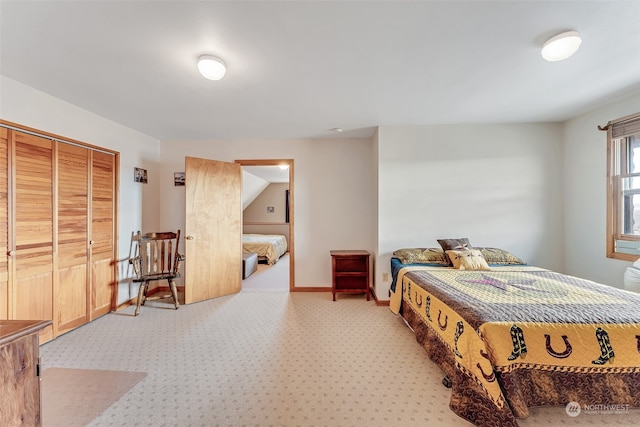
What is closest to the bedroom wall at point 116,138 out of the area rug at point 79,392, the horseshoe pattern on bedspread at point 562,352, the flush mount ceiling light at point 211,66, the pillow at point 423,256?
the area rug at point 79,392

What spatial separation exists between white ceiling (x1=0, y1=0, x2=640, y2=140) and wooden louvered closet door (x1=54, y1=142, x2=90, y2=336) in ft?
2.09

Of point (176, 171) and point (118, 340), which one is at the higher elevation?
point (176, 171)

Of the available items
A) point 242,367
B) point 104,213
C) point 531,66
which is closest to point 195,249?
point 104,213

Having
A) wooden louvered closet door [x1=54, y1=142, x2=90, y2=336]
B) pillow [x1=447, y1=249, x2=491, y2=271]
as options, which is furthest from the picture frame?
pillow [x1=447, y1=249, x2=491, y2=271]

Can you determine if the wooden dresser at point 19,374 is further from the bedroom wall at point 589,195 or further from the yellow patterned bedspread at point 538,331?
the bedroom wall at point 589,195

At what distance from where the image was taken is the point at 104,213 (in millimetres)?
3127

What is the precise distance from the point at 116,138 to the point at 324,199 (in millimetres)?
2882

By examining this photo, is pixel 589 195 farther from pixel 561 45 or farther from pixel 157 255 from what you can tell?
pixel 157 255

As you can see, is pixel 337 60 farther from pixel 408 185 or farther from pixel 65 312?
pixel 65 312

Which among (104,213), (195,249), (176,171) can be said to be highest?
(176,171)

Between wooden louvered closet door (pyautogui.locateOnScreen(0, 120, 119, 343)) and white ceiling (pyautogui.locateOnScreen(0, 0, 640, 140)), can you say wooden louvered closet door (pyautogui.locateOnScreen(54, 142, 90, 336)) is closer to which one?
wooden louvered closet door (pyautogui.locateOnScreen(0, 120, 119, 343))

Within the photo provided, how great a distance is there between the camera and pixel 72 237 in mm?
2732

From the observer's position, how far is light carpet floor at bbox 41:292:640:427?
1.57 meters

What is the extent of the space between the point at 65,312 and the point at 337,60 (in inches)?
141
